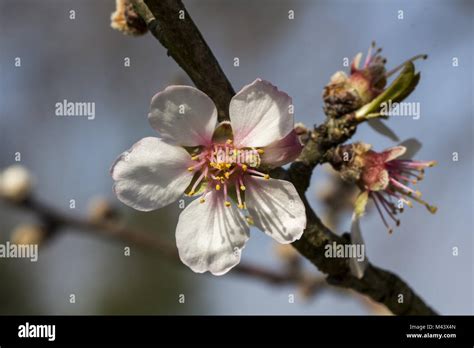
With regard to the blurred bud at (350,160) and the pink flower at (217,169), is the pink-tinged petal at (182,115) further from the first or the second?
the blurred bud at (350,160)

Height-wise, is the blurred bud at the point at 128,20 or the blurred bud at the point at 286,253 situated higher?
the blurred bud at the point at 128,20

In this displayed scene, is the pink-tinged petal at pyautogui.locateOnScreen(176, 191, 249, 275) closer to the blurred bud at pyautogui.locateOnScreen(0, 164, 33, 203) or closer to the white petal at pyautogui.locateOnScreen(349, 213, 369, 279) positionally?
the white petal at pyautogui.locateOnScreen(349, 213, 369, 279)

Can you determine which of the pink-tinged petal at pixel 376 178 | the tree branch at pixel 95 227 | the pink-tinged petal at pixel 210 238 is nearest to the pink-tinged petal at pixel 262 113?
the pink-tinged petal at pixel 210 238

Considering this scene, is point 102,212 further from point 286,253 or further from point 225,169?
point 225,169

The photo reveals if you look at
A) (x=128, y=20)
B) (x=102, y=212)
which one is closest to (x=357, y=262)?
(x=128, y=20)

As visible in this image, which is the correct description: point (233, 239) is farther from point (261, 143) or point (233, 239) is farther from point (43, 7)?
point (43, 7)
